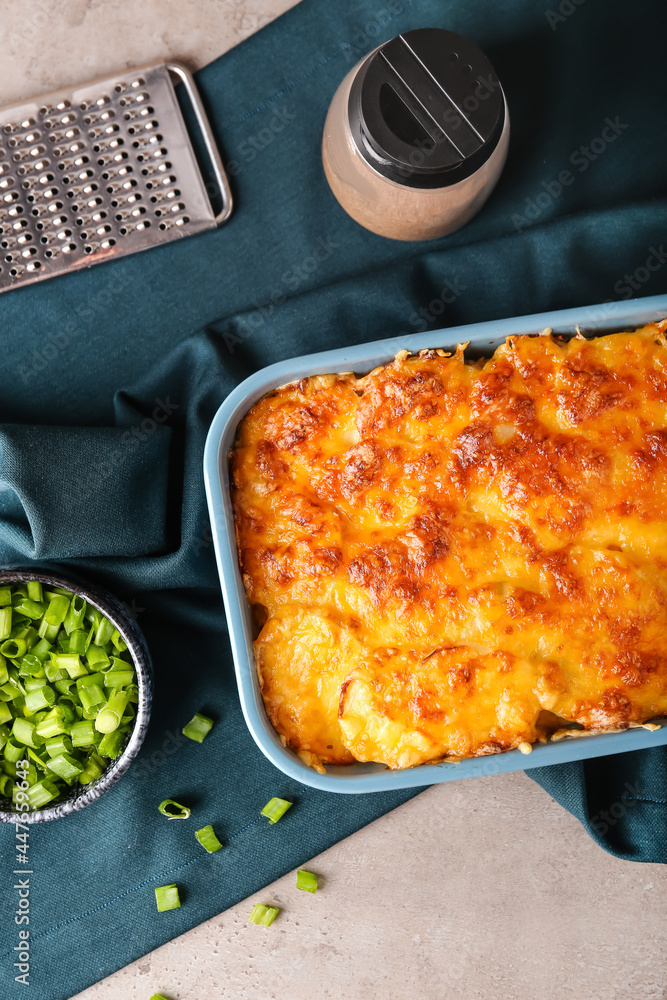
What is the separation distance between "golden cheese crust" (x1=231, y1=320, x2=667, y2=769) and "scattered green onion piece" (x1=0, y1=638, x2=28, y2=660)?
0.68 metres

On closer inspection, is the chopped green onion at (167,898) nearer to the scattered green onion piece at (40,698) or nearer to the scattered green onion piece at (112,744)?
the scattered green onion piece at (112,744)

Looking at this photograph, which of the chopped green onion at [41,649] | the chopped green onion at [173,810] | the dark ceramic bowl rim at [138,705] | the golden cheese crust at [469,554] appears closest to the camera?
the golden cheese crust at [469,554]

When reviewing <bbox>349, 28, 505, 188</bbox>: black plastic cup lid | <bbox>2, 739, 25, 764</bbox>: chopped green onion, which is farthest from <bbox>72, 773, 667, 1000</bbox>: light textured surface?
<bbox>349, 28, 505, 188</bbox>: black plastic cup lid

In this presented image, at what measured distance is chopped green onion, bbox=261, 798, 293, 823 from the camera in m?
2.06

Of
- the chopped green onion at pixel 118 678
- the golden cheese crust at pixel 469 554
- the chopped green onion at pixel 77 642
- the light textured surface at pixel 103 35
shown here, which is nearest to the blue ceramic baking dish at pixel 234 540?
the golden cheese crust at pixel 469 554

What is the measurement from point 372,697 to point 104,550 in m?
0.82

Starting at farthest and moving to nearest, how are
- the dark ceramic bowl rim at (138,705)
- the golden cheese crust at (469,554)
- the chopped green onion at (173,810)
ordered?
1. the chopped green onion at (173,810)
2. the dark ceramic bowl rim at (138,705)
3. the golden cheese crust at (469,554)

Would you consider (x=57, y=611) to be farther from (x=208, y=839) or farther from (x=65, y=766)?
(x=208, y=839)

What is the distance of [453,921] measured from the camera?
2141 mm

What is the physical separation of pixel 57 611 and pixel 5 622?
0.13 m

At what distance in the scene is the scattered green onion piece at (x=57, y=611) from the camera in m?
1.93

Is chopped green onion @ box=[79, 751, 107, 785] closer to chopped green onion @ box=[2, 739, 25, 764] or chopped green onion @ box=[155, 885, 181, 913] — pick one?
chopped green onion @ box=[2, 739, 25, 764]

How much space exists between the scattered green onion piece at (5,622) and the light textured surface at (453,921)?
102 centimetres

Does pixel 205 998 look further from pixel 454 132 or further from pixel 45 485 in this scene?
pixel 454 132
